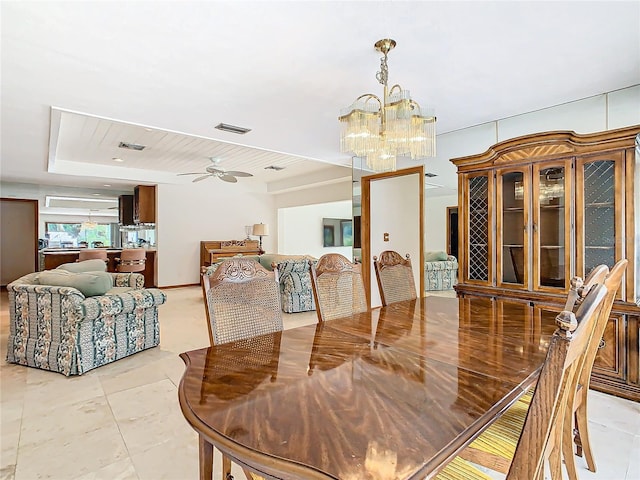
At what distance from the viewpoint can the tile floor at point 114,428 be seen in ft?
5.80

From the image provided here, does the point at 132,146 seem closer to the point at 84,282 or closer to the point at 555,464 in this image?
the point at 84,282

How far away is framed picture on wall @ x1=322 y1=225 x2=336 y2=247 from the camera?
10.2 m

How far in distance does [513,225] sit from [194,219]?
687cm

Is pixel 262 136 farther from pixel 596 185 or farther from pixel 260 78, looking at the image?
pixel 596 185

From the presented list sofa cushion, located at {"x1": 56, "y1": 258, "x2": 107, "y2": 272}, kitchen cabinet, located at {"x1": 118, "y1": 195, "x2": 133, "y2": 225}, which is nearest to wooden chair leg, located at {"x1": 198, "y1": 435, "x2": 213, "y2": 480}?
sofa cushion, located at {"x1": 56, "y1": 258, "x2": 107, "y2": 272}

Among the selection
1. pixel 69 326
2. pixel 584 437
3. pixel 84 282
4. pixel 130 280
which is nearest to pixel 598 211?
pixel 584 437

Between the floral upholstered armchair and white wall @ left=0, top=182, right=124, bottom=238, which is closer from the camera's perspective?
the floral upholstered armchair

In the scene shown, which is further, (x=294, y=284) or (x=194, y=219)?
(x=194, y=219)

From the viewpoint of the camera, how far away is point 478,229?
10.8 ft

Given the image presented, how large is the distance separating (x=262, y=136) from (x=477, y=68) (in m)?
2.40

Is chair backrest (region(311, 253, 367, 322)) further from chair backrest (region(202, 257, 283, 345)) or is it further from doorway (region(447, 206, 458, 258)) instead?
doorway (region(447, 206, 458, 258))

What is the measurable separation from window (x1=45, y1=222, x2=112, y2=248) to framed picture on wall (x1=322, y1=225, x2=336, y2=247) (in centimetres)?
612

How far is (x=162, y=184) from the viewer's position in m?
7.64

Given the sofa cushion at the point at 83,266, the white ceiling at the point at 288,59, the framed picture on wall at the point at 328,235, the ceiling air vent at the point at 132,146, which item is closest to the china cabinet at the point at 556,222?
the white ceiling at the point at 288,59
